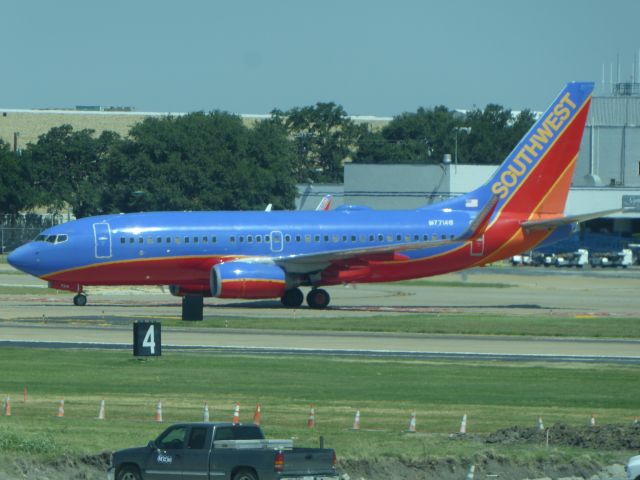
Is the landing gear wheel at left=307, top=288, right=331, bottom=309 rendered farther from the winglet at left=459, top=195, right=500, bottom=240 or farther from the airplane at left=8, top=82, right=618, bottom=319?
the winglet at left=459, top=195, right=500, bottom=240

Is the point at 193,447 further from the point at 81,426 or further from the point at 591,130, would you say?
the point at 591,130

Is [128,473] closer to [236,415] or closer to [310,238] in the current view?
[236,415]

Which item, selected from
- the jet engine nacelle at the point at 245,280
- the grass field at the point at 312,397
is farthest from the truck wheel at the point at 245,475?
the jet engine nacelle at the point at 245,280

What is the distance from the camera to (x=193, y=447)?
2431 cm

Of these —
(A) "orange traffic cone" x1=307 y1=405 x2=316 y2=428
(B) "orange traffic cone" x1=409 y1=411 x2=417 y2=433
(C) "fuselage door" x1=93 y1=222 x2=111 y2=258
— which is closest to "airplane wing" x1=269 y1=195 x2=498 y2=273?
(C) "fuselage door" x1=93 y1=222 x2=111 y2=258

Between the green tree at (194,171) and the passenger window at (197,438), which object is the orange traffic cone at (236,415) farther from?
the green tree at (194,171)

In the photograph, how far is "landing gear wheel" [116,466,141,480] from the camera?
24609 mm

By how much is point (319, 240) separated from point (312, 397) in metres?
32.6

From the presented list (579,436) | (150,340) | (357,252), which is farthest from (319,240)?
(579,436)

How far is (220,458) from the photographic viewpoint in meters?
23.7

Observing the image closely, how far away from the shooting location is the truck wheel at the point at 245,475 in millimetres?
23125

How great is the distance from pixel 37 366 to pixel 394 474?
20.9 m

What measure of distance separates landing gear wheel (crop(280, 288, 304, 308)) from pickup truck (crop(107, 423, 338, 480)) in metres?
45.2

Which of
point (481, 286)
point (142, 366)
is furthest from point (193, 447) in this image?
point (481, 286)
